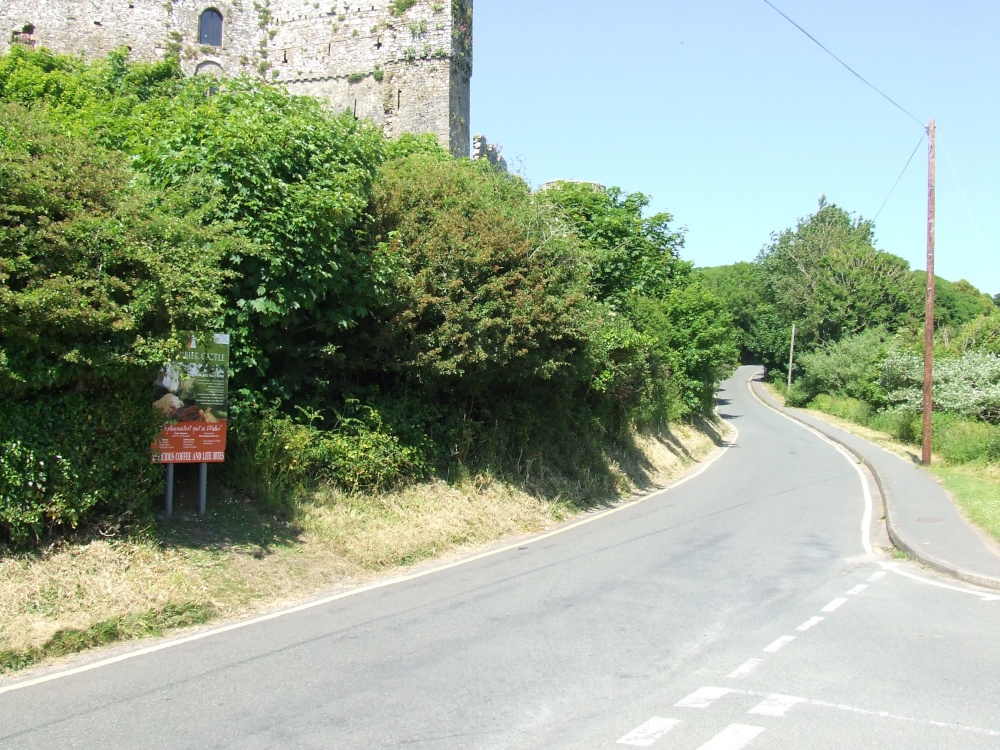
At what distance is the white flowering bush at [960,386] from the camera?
96.9 ft

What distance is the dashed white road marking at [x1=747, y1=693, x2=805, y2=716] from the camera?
19.2ft

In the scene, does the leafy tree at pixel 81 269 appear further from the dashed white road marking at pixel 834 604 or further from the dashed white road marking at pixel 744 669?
the dashed white road marking at pixel 834 604

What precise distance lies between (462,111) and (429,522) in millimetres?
22889

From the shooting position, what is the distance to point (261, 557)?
9.93m

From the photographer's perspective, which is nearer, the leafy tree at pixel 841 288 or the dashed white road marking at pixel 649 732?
the dashed white road marking at pixel 649 732

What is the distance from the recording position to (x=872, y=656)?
738cm

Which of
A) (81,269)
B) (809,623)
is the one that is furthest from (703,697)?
(81,269)

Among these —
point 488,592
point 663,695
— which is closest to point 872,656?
point 663,695

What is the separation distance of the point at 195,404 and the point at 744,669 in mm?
6766

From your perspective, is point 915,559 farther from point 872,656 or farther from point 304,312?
point 304,312

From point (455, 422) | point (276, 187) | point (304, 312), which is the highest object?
point (276, 187)

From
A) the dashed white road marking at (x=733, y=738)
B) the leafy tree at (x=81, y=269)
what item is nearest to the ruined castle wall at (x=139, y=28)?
the leafy tree at (x=81, y=269)

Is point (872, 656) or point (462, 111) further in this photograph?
point (462, 111)

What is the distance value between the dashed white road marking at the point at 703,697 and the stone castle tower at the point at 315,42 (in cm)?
2710
